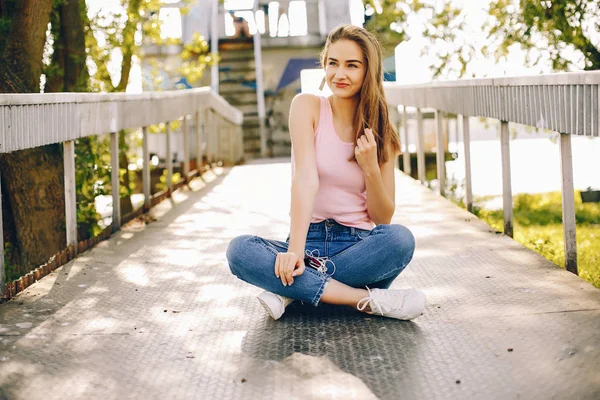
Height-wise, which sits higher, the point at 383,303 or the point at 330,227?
the point at 330,227

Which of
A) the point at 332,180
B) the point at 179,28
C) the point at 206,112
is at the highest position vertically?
the point at 179,28

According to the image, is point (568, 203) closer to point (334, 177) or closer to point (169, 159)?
point (334, 177)

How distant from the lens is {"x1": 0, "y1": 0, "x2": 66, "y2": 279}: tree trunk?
5.25 m

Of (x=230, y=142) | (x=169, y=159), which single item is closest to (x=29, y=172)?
(x=169, y=159)

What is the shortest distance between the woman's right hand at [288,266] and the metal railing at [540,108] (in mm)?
A: 1162

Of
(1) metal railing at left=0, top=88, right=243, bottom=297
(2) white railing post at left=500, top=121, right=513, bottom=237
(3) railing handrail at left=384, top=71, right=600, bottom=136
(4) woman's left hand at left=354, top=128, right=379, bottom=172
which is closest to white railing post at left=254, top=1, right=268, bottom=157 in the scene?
(1) metal railing at left=0, top=88, right=243, bottom=297

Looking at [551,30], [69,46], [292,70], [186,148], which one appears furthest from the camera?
[292,70]

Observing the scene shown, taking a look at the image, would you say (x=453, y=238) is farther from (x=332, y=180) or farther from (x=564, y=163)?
(x=332, y=180)

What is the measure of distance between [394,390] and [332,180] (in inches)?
45.2

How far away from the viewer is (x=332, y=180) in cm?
340

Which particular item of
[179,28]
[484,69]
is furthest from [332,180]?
[179,28]

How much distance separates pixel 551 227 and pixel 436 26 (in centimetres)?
389

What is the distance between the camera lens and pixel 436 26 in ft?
33.7

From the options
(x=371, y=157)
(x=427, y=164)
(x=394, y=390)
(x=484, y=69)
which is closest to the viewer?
(x=394, y=390)
